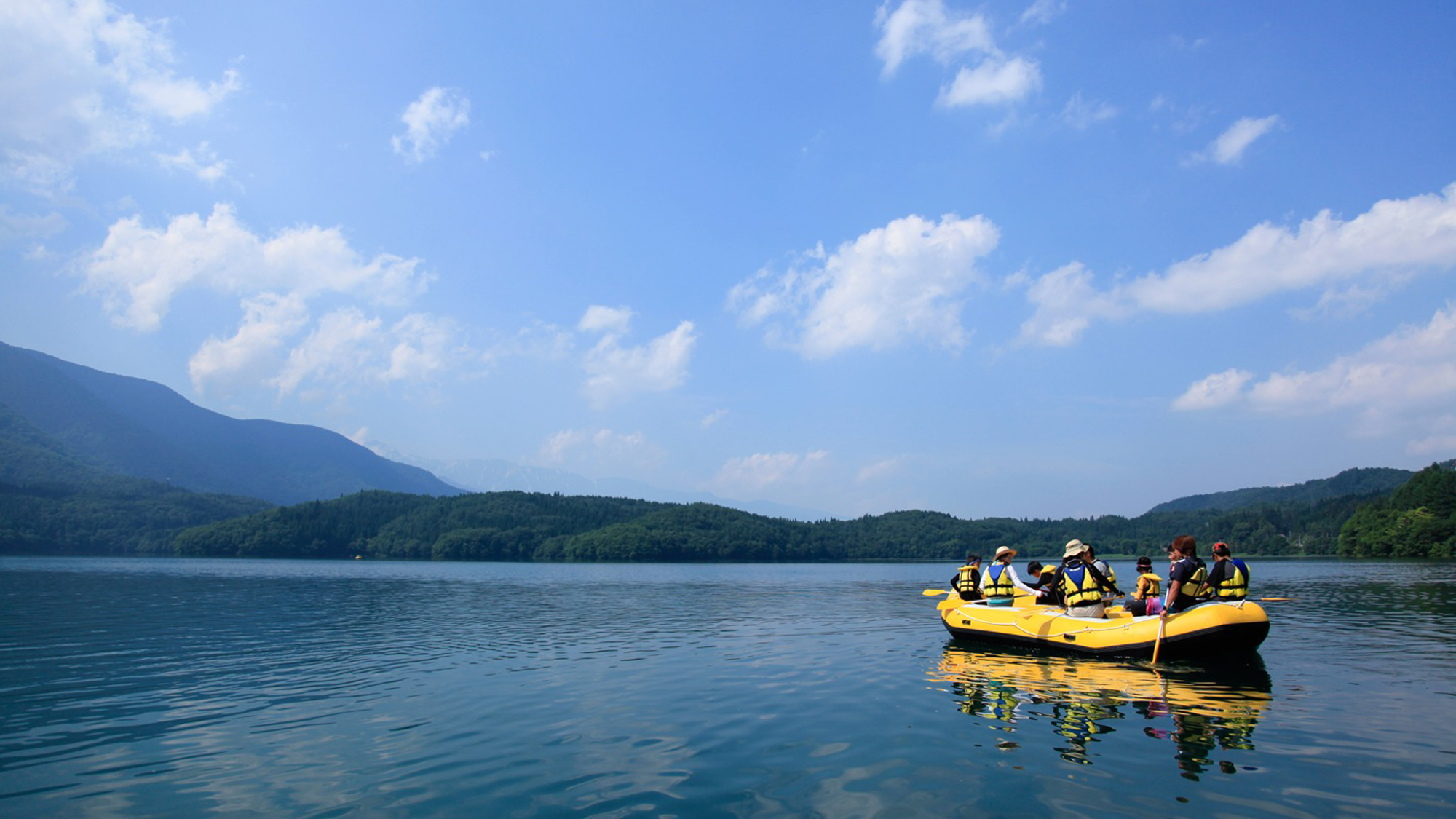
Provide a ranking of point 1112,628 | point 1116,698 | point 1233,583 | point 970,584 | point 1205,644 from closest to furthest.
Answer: point 1116,698, point 1205,644, point 1233,583, point 1112,628, point 970,584

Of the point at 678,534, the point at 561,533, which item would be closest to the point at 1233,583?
the point at 678,534

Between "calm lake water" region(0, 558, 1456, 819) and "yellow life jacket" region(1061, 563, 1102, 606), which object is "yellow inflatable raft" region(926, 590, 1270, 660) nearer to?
"yellow life jacket" region(1061, 563, 1102, 606)

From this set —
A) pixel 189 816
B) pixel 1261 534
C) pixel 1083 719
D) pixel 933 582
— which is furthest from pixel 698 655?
pixel 1261 534

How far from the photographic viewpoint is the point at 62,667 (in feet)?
62.0

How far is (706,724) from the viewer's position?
12.8 meters

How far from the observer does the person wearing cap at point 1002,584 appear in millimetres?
23438

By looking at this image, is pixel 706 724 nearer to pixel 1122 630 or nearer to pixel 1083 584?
pixel 1122 630

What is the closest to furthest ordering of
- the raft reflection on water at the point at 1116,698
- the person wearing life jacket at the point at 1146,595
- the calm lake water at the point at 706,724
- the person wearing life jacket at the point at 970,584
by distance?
1. the calm lake water at the point at 706,724
2. the raft reflection on water at the point at 1116,698
3. the person wearing life jacket at the point at 1146,595
4. the person wearing life jacket at the point at 970,584

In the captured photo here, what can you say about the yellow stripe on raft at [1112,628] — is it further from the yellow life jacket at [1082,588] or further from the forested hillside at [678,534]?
the forested hillside at [678,534]

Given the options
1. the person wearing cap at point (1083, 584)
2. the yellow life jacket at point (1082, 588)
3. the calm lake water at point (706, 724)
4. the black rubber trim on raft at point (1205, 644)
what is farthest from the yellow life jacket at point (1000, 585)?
the black rubber trim on raft at point (1205, 644)

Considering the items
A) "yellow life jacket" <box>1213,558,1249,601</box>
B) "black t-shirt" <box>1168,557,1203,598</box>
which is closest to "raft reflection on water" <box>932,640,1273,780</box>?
"yellow life jacket" <box>1213,558,1249,601</box>

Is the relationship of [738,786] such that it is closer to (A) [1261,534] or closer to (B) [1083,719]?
(B) [1083,719]

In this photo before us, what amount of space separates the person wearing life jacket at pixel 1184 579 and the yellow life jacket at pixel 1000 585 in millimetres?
5656

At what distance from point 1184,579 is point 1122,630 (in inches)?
72.3
